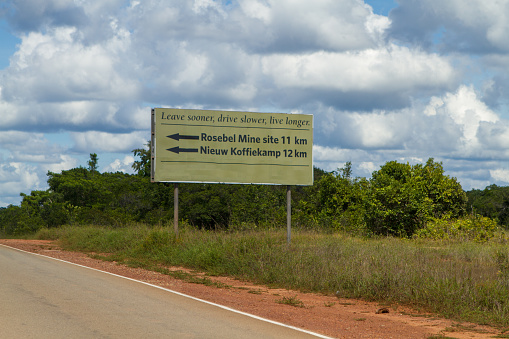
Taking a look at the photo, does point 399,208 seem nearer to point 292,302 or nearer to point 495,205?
point 292,302

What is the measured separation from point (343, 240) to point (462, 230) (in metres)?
6.65

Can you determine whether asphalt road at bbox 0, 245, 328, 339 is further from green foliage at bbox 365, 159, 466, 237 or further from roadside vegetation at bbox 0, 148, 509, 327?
green foliage at bbox 365, 159, 466, 237

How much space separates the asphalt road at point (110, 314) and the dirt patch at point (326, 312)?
0.65m

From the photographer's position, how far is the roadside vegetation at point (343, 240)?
11.2 meters

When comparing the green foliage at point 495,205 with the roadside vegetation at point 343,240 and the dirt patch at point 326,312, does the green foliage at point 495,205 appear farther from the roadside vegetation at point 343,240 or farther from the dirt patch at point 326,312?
the dirt patch at point 326,312

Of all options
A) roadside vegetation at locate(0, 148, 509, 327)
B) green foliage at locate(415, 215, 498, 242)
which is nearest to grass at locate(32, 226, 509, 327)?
roadside vegetation at locate(0, 148, 509, 327)

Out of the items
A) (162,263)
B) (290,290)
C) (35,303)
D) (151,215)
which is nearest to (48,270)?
(162,263)

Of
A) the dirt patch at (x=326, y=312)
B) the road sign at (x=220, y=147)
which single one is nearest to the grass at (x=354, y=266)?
the dirt patch at (x=326, y=312)

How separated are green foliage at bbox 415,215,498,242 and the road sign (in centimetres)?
634

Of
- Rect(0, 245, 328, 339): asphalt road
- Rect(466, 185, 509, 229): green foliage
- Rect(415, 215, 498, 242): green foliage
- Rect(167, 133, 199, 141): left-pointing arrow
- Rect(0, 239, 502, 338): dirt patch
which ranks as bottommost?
A: Rect(0, 239, 502, 338): dirt patch

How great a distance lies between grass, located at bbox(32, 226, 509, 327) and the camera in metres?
10.2

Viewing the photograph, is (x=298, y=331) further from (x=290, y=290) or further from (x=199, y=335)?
(x=290, y=290)

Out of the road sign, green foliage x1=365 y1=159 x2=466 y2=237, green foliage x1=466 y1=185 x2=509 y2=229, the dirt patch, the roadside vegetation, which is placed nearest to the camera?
the dirt patch

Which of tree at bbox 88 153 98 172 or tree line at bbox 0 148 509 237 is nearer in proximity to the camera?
tree line at bbox 0 148 509 237
